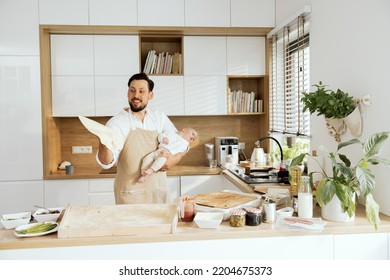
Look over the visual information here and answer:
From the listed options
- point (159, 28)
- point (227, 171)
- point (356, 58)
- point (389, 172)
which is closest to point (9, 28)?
point (159, 28)

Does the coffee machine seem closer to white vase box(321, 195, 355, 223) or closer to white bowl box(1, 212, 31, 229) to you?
white vase box(321, 195, 355, 223)

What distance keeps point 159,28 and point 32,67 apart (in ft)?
A: 4.28

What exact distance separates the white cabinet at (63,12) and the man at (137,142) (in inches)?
57.0

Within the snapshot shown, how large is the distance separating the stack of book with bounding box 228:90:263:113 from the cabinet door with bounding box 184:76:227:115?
0.19 meters

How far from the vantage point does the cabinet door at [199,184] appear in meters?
4.13

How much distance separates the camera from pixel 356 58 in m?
2.56

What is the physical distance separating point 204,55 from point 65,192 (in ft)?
6.59

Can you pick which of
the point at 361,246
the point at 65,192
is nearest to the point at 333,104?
the point at 361,246

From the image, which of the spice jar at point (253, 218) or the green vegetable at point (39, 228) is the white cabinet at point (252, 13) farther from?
the green vegetable at point (39, 228)

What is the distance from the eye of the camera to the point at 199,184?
415 cm

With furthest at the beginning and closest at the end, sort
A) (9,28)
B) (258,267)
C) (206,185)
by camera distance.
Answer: (206,185) → (9,28) → (258,267)

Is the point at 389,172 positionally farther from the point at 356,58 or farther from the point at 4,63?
the point at 4,63

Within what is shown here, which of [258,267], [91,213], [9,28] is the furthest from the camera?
[9,28]

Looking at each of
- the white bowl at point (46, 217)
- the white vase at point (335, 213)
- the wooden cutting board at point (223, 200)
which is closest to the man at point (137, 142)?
the wooden cutting board at point (223, 200)
